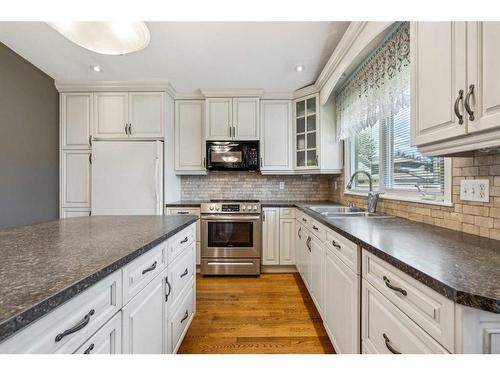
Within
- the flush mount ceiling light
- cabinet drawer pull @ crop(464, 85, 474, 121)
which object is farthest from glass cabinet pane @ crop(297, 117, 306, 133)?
cabinet drawer pull @ crop(464, 85, 474, 121)

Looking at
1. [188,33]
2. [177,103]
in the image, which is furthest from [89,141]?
[188,33]

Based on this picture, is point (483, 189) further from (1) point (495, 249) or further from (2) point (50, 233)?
(2) point (50, 233)

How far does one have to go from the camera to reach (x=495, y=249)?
97 cm

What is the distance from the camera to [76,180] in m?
3.12

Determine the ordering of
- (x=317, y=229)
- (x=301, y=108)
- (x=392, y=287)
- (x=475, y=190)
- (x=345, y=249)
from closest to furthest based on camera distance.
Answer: (x=392, y=287) → (x=475, y=190) → (x=345, y=249) → (x=317, y=229) → (x=301, y=108)

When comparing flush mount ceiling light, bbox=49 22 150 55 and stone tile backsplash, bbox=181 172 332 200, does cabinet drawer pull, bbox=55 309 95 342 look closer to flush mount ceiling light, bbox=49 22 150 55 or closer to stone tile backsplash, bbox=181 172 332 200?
flush mount ceiling light, bbox=49 22 150 55

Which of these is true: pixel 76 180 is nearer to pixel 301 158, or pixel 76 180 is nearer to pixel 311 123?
pixel 301 158

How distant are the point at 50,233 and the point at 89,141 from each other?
2.26 metres

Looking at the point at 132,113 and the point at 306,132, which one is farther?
the point at 306,132

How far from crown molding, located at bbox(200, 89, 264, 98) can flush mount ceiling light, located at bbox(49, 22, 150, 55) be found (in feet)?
6.46

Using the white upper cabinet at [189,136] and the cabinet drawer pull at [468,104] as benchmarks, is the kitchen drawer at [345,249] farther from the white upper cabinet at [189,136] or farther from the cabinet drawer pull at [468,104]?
the white upper cabinet at [189,136]

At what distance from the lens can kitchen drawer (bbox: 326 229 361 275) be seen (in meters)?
1.24

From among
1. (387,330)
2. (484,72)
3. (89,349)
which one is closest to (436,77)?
(484,72)

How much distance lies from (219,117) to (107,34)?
6.83 ft
